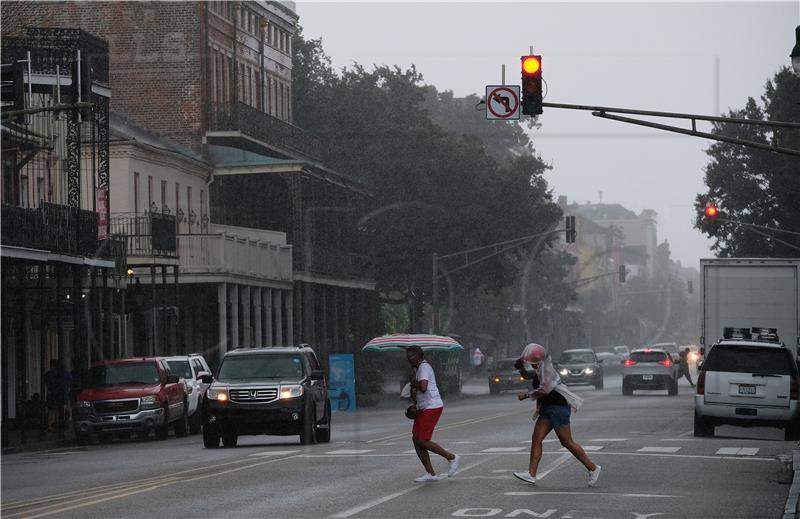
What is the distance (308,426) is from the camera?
2988cm

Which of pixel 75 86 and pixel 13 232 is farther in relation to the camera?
pixel 75 86

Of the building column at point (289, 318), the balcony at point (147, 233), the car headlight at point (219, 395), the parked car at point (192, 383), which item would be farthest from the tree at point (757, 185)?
the car headlight at point (219, 395)

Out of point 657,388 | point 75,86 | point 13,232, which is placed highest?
point 75,86

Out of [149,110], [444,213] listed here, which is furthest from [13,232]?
[444,213]

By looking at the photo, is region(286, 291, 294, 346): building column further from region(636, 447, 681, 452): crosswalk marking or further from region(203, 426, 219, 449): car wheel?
region(636, 447, 681, 452): crosswalk marking

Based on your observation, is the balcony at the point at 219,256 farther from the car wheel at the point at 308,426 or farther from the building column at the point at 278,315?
the car wheel at the point at 308,426

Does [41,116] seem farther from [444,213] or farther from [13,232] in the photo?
[444,213]

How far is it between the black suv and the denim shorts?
10.6 m

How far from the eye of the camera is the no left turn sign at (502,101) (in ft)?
96.2

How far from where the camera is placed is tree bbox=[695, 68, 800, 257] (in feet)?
237

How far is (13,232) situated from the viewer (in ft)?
123

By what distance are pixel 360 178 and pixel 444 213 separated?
12.6ft

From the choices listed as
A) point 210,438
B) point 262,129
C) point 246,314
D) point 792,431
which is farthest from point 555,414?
point 262,129

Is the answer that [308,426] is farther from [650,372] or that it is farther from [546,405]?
[650,372]
